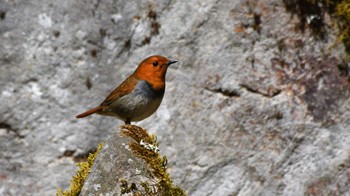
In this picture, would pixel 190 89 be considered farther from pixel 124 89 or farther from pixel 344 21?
pixel 344 21

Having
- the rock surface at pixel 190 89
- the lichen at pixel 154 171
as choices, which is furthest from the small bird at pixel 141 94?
the lichen at pixel 154 171

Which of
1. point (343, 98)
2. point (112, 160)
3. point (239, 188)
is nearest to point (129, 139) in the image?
point (112, 160)

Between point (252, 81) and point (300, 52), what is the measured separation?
689mm

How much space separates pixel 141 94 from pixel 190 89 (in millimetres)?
1891

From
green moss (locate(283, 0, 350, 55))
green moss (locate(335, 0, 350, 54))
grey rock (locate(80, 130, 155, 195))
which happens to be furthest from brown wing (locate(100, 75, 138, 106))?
green moss (locate(335, 0, 350, 54))

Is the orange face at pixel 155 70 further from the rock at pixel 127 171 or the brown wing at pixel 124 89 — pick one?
the rock at pixel 127 171

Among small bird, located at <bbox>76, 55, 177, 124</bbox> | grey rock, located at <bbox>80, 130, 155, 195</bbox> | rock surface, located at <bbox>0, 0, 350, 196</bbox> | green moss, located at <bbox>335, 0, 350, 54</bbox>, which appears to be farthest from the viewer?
green moss, located at <bbox>335, 0, 350, 54</bbox>

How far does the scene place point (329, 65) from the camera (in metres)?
8.02

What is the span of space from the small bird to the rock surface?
1.70 meters

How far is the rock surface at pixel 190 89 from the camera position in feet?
25.9

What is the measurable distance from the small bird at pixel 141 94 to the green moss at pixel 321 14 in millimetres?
2476

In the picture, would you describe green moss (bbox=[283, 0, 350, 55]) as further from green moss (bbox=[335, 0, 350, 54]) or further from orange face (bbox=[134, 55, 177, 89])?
orange face (bbox=[134, 55, 177, 89])

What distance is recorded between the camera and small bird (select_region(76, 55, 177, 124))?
6.26 meters

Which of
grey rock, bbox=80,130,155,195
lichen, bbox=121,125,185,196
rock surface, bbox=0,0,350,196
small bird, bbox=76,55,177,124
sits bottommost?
rock surface, bbox=0,0,350,196
